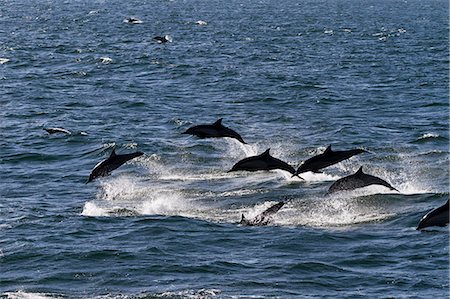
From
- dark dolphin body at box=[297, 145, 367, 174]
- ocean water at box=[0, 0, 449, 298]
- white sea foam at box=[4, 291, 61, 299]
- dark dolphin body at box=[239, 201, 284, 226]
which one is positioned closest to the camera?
white sea foam at box=[4, 291, 61, 299]

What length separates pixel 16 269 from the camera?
26.4m

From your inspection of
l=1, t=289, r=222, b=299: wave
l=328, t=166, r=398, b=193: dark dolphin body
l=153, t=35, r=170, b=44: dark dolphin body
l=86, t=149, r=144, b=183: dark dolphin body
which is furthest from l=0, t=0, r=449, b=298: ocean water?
l=153, t=35, r=170, b=44: dark dolphin body

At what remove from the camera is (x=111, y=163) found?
28.9 metres

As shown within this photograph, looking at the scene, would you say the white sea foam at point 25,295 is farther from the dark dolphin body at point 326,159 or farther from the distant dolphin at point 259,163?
the dark dolphin body at point 326,159

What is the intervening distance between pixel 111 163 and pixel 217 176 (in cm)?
831

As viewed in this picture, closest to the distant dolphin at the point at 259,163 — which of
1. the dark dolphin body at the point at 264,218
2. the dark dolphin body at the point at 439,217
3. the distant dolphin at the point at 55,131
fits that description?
the dark dolphin body at the point at 264,218

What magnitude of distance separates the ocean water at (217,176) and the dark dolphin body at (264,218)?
0.34 m

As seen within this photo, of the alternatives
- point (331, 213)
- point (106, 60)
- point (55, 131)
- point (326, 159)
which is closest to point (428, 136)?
point (331, 213)

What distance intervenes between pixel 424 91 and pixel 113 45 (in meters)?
37.7

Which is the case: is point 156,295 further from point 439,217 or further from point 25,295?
point 439,217

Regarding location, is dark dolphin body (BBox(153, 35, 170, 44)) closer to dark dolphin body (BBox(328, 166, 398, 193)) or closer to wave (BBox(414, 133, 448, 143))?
wave (BBox(414, 133, 448, 143))

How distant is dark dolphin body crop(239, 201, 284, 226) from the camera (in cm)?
3005

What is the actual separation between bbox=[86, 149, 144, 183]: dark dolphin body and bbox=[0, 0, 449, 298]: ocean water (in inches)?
68.9

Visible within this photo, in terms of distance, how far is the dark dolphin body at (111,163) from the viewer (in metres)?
28.5
